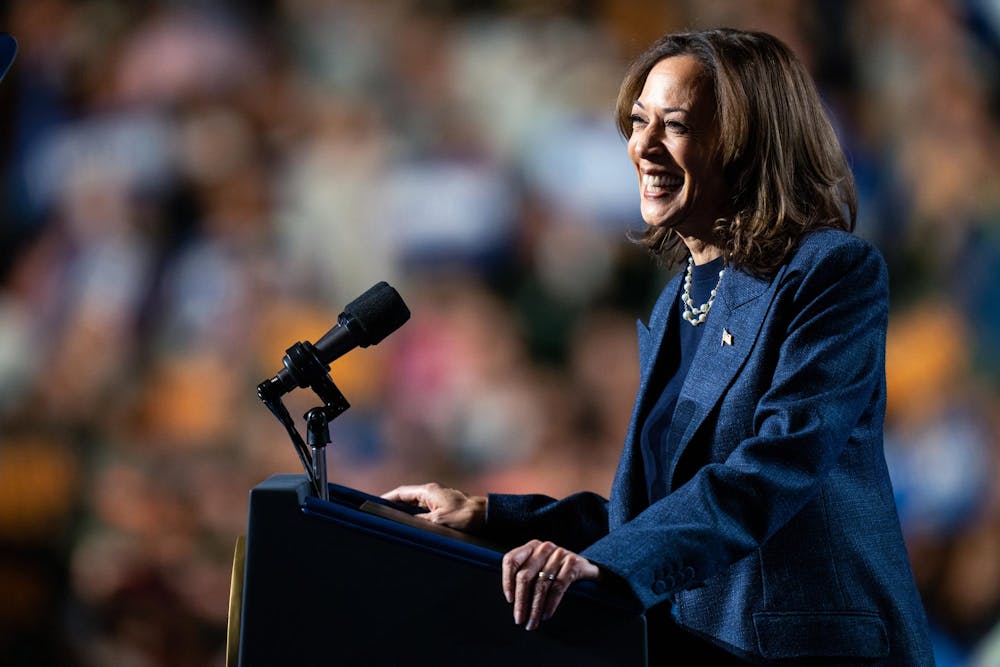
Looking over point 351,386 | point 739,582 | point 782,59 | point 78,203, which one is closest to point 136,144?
point 78,203

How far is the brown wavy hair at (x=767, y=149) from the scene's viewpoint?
1472 mm

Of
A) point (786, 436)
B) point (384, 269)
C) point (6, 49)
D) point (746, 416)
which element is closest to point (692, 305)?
point (746, 416)

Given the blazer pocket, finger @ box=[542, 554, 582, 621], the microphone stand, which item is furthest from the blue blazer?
the microphone stand

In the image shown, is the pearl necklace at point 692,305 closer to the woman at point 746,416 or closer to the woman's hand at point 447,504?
the woman at point 746,416

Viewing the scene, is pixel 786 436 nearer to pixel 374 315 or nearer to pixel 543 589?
pixel 543 589

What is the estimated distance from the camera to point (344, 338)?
1.23 metres

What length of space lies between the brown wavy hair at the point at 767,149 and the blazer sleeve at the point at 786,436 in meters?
0.09

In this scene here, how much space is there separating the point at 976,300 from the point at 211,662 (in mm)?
2900

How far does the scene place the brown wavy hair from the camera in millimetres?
1472

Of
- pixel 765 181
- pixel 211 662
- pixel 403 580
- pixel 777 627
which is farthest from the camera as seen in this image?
pixel 211 662

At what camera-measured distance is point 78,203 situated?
4.01 metres

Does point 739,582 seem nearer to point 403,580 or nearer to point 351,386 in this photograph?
point 403,580

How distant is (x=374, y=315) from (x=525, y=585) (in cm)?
38

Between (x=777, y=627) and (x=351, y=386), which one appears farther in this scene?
(x=351, y=386)
